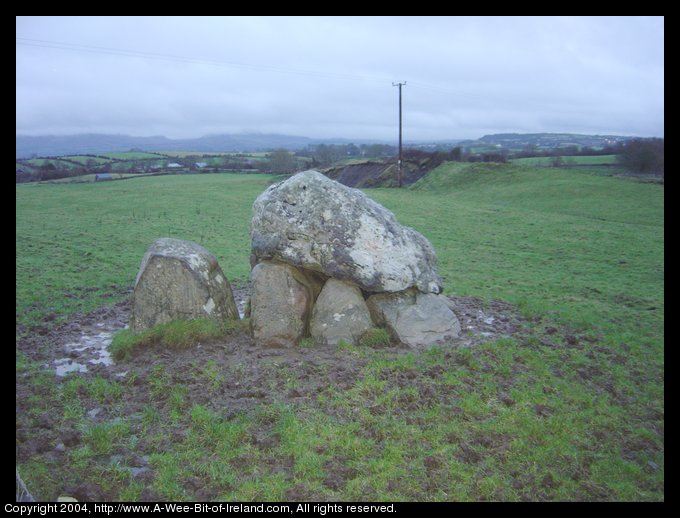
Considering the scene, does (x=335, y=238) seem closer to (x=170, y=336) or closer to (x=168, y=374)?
(x=170, y=336)

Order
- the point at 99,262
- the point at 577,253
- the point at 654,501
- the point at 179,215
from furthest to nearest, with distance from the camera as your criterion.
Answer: the point at 179,215 < the point at 577,253 < the point at 99,262 < the point at 654,501

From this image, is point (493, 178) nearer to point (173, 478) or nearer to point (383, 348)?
point (383, 348)

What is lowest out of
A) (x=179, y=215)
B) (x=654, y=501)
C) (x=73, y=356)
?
(x=654, y=501)

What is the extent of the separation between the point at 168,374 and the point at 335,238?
4118 mm

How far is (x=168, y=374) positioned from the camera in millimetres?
9297

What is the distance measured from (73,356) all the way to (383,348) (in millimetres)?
5855

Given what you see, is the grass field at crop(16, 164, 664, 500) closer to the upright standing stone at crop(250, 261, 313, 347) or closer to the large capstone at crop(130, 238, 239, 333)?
the upright standing stone at crop(250, 261, 313, 347)

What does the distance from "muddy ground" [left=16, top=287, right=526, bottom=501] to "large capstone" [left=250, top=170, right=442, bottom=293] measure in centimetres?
156

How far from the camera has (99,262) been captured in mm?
18984

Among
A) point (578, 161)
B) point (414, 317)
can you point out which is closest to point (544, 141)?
point (578, 161)

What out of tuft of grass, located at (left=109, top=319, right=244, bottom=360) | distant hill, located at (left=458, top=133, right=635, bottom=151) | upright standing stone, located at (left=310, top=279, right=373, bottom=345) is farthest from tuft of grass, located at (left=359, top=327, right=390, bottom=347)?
distant hill, located at (left=458, top=133, right=635, bottom=151)

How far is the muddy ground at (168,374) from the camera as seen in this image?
7.22 metres

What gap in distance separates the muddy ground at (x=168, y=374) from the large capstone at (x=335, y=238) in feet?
5.12

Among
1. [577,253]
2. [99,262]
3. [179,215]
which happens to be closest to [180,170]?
[179,215]
